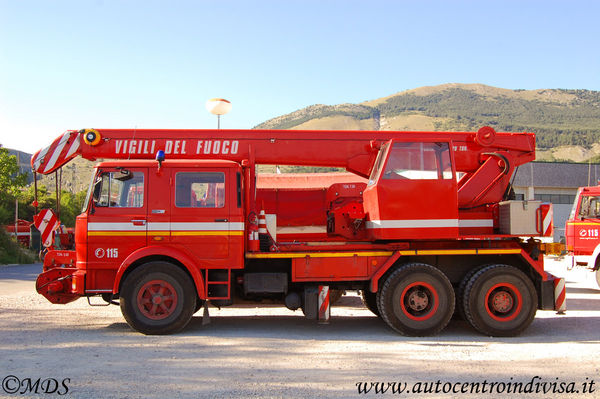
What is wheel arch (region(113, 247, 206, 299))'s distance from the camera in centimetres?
736

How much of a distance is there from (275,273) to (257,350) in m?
1.56

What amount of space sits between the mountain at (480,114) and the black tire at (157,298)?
310 feet

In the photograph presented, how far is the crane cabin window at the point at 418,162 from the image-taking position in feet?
25.4

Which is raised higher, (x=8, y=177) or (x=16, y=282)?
(x=8, y=177)

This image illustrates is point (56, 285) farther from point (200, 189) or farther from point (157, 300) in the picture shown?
point (200, 189)

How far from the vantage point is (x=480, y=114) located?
132125 millimetres

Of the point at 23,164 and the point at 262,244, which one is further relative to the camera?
Result: the point at 23,164

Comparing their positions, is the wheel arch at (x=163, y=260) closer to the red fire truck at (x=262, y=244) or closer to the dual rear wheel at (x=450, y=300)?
the red fire truck at (x=262, y=244)

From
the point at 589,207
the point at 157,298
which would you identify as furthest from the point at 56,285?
the point at 589,207

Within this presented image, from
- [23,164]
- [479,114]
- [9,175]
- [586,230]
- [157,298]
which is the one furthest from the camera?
[479,114]

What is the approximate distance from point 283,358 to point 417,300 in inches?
102

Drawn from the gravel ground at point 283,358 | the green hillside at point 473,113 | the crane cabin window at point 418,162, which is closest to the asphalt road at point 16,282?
the gravel ground at point 283,358

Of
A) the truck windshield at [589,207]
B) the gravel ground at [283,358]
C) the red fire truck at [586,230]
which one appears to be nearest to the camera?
the gravel ground at [283,358]

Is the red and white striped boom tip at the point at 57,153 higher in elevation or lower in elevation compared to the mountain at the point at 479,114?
lower
